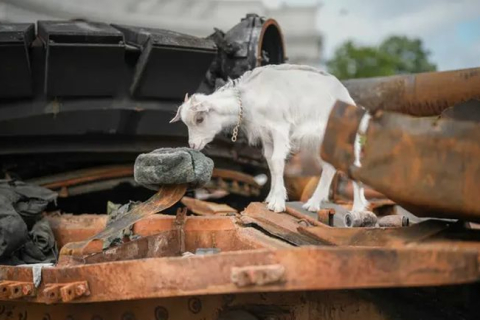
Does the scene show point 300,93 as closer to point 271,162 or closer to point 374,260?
point 271,162

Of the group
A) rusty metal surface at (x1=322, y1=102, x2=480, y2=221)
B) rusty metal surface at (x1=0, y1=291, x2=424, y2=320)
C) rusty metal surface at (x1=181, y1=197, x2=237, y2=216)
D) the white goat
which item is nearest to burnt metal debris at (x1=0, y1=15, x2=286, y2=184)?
rusty metal surface at (x1=181, y1=197, x2=237, y2=216)

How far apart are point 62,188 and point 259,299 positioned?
2.37 m

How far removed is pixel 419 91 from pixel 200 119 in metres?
1.75

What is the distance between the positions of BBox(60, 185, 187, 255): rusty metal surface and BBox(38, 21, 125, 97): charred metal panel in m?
1.24

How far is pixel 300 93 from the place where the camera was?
3.70m

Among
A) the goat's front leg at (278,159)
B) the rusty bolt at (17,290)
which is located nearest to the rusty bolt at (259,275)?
the rusty bolt at (17,290)

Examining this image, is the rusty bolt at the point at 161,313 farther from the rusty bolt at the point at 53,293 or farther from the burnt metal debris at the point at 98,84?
the burnt metal debris at the point at 98,84

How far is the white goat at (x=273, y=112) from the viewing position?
3602mm

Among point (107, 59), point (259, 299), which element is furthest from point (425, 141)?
point (107, 59)

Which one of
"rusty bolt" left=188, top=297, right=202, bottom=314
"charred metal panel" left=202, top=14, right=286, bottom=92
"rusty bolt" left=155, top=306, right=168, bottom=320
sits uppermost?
"charred metal panel" left=202, top=14, right=286, bottom=92

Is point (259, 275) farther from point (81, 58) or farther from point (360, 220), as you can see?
point (81, 58)

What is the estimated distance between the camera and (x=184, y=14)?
2306 cm

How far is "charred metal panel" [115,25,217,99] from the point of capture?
4301mm

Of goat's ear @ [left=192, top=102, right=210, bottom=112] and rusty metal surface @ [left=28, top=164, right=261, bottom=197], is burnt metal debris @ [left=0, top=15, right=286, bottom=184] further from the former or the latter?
goat's ear @ [left=192, top=102, right=210, bottom=112]
